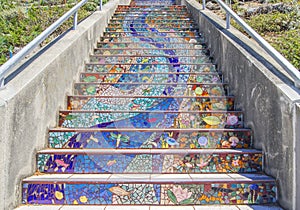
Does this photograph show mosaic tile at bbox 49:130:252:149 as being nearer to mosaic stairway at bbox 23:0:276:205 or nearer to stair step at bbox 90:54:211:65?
mosaic stairway at bbox 23:0:276:205

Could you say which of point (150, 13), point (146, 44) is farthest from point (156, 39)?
point (150, 13)

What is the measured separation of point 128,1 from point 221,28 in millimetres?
5636

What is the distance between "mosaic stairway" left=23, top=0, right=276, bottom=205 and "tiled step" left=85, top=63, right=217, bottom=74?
0.01m

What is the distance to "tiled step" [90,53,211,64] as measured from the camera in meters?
4.08

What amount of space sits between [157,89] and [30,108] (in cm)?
153

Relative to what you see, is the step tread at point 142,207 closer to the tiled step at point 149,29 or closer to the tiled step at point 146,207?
the tiled step at point 146,207

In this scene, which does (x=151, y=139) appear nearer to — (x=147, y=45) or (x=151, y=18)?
(x=147, y=45)

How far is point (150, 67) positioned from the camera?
3881 mm

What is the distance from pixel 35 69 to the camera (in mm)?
2512

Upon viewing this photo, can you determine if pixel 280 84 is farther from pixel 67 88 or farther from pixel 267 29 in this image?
pixel 267 29

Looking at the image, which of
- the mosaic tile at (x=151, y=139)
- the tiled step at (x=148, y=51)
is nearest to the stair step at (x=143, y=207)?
the mosaic tile at (x=151, y=139)

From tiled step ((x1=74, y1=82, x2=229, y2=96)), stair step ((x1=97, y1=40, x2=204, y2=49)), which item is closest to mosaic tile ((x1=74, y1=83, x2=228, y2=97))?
tiled step ((x1=74, y1=82, x2=229, y2=96))

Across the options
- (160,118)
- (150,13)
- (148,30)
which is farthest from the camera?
(150,13)

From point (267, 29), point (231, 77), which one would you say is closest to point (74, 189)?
point (231, 77)
